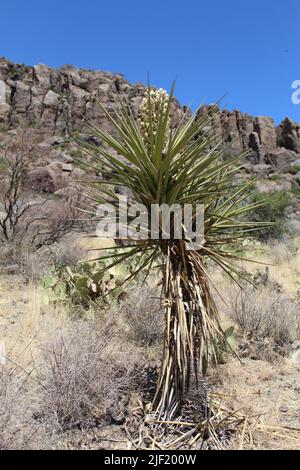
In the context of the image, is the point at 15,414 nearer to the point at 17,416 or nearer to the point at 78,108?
the point at 17,416

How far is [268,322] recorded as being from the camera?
14.8ft

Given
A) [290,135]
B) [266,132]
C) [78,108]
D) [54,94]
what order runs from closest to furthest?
[78,108], [54,94], [266,132], [290,135]

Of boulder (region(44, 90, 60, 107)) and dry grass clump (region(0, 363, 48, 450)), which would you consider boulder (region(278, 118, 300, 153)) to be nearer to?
boulder (region(44, 90, 60, 107))

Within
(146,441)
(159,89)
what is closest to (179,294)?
(146,441)

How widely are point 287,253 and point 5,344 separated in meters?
8.30

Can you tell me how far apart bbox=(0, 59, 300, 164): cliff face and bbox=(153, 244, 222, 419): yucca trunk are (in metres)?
31.9

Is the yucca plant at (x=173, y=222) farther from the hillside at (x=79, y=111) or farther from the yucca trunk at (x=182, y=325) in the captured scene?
the hillside at (x=79, y=111)

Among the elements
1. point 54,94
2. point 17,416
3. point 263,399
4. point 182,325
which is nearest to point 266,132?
point 54,94

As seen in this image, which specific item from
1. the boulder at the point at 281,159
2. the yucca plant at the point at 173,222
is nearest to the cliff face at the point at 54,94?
the boulder at the point at 281,159

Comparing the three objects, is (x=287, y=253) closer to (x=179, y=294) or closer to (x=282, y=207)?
(x=282, y=207)

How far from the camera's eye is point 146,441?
246cm

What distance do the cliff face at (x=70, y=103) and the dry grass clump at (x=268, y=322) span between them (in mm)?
30091

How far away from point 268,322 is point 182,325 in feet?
7.84

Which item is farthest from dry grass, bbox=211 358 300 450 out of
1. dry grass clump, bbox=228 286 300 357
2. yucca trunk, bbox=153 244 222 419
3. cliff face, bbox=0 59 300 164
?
cliff face, bbox=0 59 300 164
